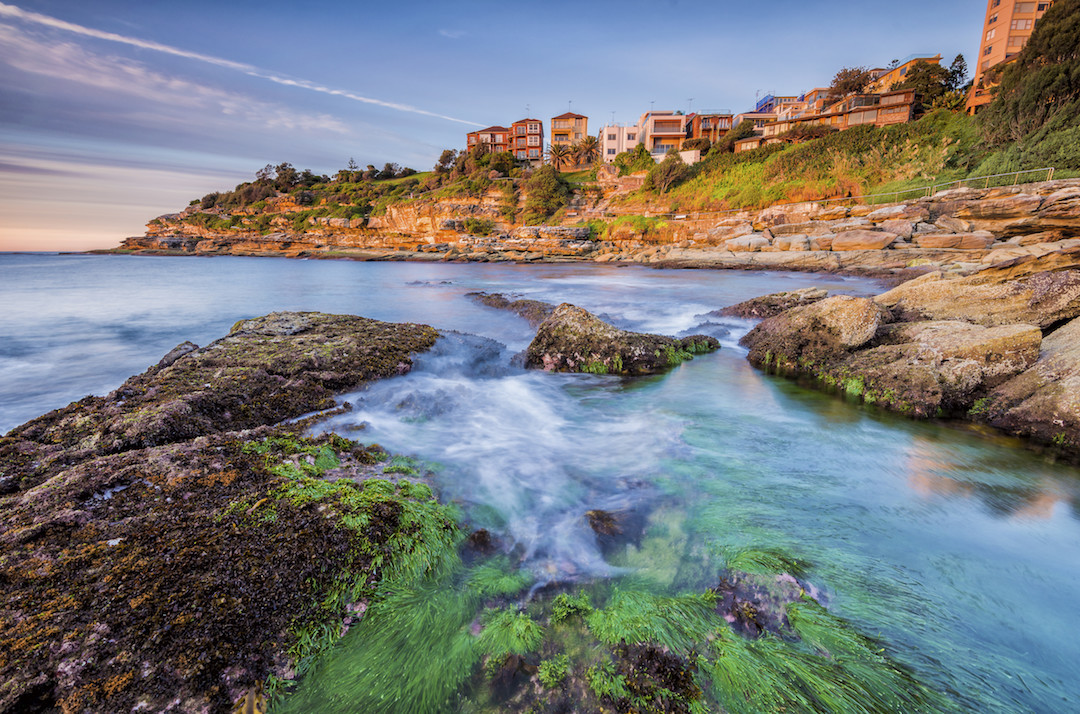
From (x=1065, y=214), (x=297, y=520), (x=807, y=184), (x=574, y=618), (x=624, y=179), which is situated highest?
(x=624, y=179)

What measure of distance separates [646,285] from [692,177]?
33992 mm

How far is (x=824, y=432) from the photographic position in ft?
17.6

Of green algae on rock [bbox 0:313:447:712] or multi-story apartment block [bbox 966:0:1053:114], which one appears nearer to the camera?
green algae on rock [bbox 0:313:447:712]

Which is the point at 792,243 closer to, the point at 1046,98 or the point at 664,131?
the point at 1046,98

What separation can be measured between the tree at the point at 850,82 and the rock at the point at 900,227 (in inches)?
1397

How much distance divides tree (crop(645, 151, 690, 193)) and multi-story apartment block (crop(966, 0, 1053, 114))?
2510 centimetres

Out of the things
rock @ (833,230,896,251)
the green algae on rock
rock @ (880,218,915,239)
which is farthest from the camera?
rock @ (880,218,915,239)

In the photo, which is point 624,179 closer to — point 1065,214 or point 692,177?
point 692,177

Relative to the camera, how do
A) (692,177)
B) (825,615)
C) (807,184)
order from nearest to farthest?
(825,615) → (807,184) → (692,177)

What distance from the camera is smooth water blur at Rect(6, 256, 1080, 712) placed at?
2.70m

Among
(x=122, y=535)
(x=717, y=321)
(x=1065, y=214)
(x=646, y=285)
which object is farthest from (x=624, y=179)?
(x=122, y=535)

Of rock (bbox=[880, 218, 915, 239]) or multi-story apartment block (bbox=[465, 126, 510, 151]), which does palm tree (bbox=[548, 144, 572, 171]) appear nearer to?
multi-story apartment block (bbox=[465, 126, 510, 151])

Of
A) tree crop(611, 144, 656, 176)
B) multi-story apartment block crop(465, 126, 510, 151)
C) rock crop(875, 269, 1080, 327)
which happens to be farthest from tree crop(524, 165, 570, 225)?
rock crop(875, 269, 1080, 327)

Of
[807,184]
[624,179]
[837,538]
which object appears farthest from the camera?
[624,179]
